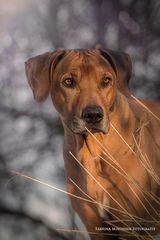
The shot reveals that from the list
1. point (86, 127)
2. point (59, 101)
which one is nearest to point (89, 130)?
point (86, 127)

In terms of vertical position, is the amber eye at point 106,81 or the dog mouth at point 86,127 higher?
the amber eye at point 106,81

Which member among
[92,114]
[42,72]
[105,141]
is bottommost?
[105,141]

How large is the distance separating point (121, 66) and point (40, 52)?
1.45 ft

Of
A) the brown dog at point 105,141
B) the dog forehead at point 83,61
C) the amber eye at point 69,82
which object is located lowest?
the brown dog at point 105,141

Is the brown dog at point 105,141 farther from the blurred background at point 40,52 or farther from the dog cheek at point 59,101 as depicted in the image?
the blurred background at point 40,52

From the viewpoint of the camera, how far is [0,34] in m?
2.61

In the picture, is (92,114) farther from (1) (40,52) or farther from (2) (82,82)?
(1) (40,52)

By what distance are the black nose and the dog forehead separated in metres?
0.16

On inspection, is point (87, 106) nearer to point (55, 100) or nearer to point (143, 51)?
point (55, 100)

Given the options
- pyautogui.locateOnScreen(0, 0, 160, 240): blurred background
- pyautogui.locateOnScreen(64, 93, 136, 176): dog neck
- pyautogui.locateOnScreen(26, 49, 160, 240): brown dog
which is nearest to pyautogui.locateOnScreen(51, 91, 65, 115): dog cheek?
pyautogui.locateOnScreen(26, 49, 160, 240): brown dog

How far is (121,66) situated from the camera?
222cm

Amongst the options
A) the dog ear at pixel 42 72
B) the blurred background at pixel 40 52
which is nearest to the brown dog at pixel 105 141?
the dog ear at pixel 42 72

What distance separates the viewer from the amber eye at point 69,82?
2.16 m

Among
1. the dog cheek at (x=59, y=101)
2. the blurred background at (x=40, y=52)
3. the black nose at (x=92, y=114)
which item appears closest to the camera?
the black nose at (x=92, y=114)
